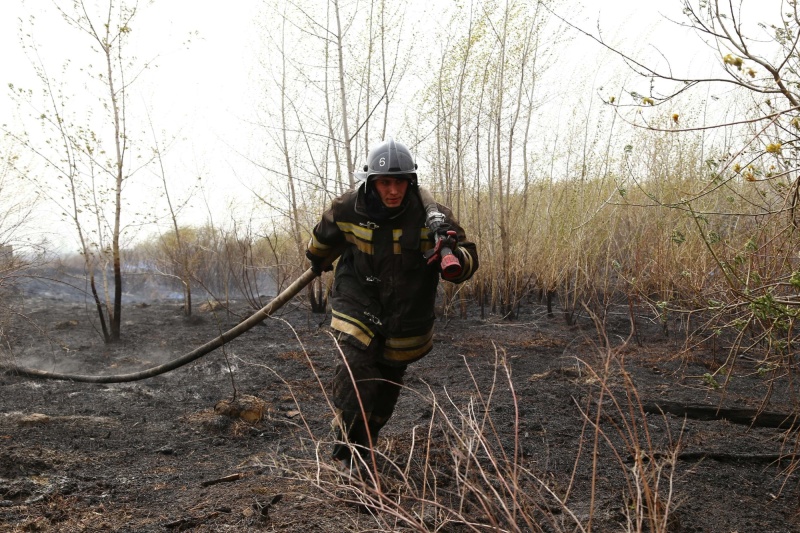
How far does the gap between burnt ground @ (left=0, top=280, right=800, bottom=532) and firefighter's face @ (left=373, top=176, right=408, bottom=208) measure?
0.85 meters

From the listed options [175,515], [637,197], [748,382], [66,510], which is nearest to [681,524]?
[175,515]

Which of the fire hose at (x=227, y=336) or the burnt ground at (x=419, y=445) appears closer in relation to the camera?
the burnt ground at (x=419, y=445)

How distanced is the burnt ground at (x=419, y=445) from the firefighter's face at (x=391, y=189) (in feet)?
2.77

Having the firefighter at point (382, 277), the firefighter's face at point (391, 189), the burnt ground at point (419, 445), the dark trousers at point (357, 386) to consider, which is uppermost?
the firefighter's face at point (391, 189)

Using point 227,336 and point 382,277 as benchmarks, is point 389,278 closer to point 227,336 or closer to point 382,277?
point 382,277

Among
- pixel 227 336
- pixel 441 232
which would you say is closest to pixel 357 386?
pixel 441 232

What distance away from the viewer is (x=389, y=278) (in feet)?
9.86

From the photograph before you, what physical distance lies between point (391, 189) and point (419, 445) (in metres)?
1.56

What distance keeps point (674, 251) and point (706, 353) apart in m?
1.05

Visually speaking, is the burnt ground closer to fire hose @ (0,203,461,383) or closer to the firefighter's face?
fire hose @ (0,203,461,383)

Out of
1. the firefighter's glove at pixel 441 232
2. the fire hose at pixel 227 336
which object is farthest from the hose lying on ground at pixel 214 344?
the firefighter's glove at pixel 441 232

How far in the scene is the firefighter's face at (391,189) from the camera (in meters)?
3.01

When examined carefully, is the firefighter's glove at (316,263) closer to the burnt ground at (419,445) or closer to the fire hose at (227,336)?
the fire hose at (227,336)

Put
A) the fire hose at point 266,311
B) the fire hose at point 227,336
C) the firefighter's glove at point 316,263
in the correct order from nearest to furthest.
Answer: the fire hose at point 266,311 < the firefighter's glove at point 316,263 < the fire hose at point 227,336
